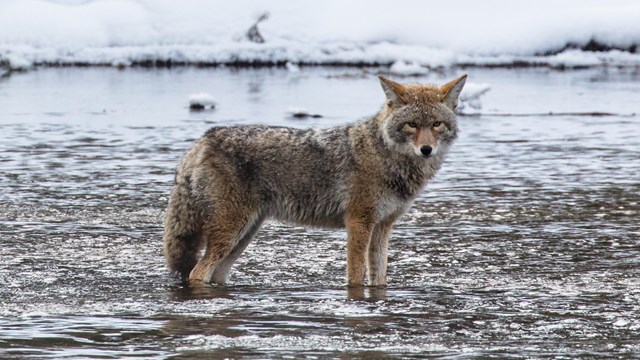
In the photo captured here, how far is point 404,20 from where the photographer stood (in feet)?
121

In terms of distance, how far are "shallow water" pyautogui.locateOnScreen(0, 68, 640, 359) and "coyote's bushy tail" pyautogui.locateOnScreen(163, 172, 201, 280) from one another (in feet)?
0.61

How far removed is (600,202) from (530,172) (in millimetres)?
2421

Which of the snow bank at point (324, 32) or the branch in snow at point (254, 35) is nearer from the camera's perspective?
the snow bank at point (324, 32)

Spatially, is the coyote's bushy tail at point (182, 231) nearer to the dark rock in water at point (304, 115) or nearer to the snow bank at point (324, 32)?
the dark rock in water at point (304, 115)

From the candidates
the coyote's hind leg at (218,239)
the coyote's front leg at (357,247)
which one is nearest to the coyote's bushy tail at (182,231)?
the coyote's hind leg at (218,239)

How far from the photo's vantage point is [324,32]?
36531mm

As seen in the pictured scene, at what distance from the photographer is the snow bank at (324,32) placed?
35281 mm

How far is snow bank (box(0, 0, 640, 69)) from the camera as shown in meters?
35.3

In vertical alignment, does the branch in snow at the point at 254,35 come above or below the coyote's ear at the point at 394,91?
below

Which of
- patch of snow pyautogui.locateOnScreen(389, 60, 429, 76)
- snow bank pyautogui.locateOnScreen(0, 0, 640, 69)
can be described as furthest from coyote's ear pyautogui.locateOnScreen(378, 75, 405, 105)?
snow bank pyautogui.locateOnScreen(0, 0, 640, 69)

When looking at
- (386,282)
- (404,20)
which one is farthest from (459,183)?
(404,20)

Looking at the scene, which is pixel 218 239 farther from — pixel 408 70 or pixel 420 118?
pixel 408 70

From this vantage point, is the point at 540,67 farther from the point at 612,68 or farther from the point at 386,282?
the point at 386,282

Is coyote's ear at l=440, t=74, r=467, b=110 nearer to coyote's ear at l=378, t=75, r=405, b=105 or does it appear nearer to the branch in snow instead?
coyote's ear at l=378, t=75, r=405, b=105
